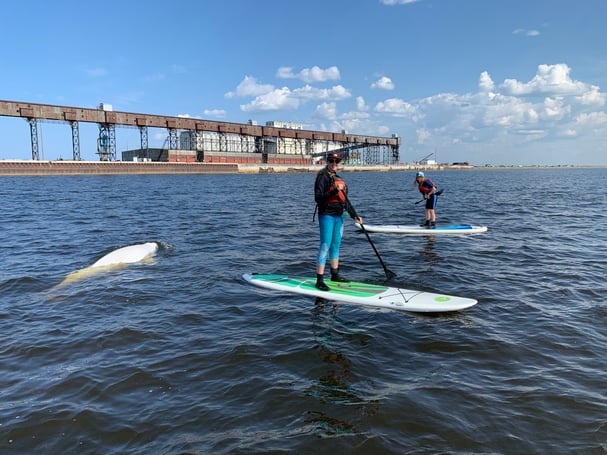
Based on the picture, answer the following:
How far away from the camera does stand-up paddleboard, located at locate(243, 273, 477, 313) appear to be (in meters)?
6.86

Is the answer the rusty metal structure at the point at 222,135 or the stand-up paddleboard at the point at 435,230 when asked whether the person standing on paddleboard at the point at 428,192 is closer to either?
the stand-up paddleboard at the point at 435,230

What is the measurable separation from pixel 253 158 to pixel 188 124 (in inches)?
745

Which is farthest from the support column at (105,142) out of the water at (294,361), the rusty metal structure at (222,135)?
the water at (294,361)

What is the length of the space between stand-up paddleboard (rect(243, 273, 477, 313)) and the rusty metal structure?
3776 centimetres

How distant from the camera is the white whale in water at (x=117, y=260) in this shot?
30.1ft

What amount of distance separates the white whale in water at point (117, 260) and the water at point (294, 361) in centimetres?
39

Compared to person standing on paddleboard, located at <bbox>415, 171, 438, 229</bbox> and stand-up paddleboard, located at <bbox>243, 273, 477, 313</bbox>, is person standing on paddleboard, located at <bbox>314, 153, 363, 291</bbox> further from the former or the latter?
person standing on paddleboard, located at <bbox>415, 171, 438, 229</bbox>

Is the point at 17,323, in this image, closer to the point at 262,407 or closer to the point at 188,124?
the point at 262,407

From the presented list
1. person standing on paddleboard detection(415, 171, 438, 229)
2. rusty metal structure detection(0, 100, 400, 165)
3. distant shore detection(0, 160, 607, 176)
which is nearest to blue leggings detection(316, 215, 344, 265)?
person standing on paddleboard detection(415, 171, 438, 229)

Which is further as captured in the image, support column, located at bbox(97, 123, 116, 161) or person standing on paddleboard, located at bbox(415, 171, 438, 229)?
support column, located at bbox(97, 123, 116, 161)

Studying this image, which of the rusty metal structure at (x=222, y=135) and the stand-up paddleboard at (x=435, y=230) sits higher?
the rusty metal structure at (x=222, y=135)

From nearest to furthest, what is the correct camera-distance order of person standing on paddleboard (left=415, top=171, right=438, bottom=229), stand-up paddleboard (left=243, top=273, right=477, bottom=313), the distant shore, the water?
1. the water
2. stand-up paddleboard (left=243, top=273, right=477, bottom=313)
3. person standing on paddleboard (left=415, top=171, right=438, bottom=229)
4. the distant shore

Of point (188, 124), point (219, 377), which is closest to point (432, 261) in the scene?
point (219, 377)

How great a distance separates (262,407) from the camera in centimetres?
416
